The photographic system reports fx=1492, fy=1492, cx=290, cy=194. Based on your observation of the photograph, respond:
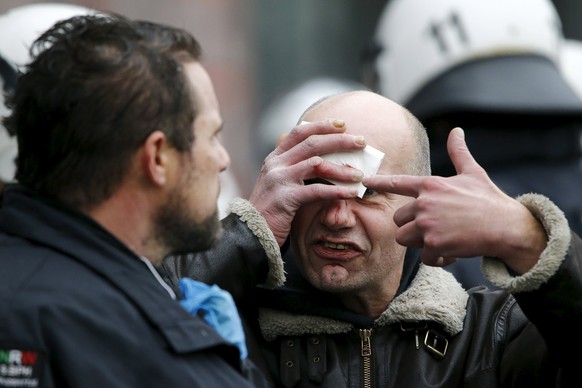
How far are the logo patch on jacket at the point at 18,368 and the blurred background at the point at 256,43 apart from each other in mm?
4678

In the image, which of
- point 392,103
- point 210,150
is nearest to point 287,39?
point 392,103

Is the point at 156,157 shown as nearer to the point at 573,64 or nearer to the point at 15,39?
the point at 15,39

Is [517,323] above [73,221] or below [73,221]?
below

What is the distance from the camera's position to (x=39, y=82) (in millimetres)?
3070

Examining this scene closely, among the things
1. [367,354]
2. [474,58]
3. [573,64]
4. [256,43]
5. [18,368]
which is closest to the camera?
[18,368]

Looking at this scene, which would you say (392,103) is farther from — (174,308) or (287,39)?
(287,39)

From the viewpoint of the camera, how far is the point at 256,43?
1003 centimetres

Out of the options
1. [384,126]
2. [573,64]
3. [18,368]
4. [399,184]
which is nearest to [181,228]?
[18,368]

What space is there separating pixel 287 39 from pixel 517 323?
7173 millimetres

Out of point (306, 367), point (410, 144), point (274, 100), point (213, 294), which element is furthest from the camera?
point (274, 100)

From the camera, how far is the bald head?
13.0ft

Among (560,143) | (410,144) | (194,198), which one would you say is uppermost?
(194,198)

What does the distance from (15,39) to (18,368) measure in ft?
8.67

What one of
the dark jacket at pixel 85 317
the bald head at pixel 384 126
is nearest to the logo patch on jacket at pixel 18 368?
the dark jacket at pixel 85 317
